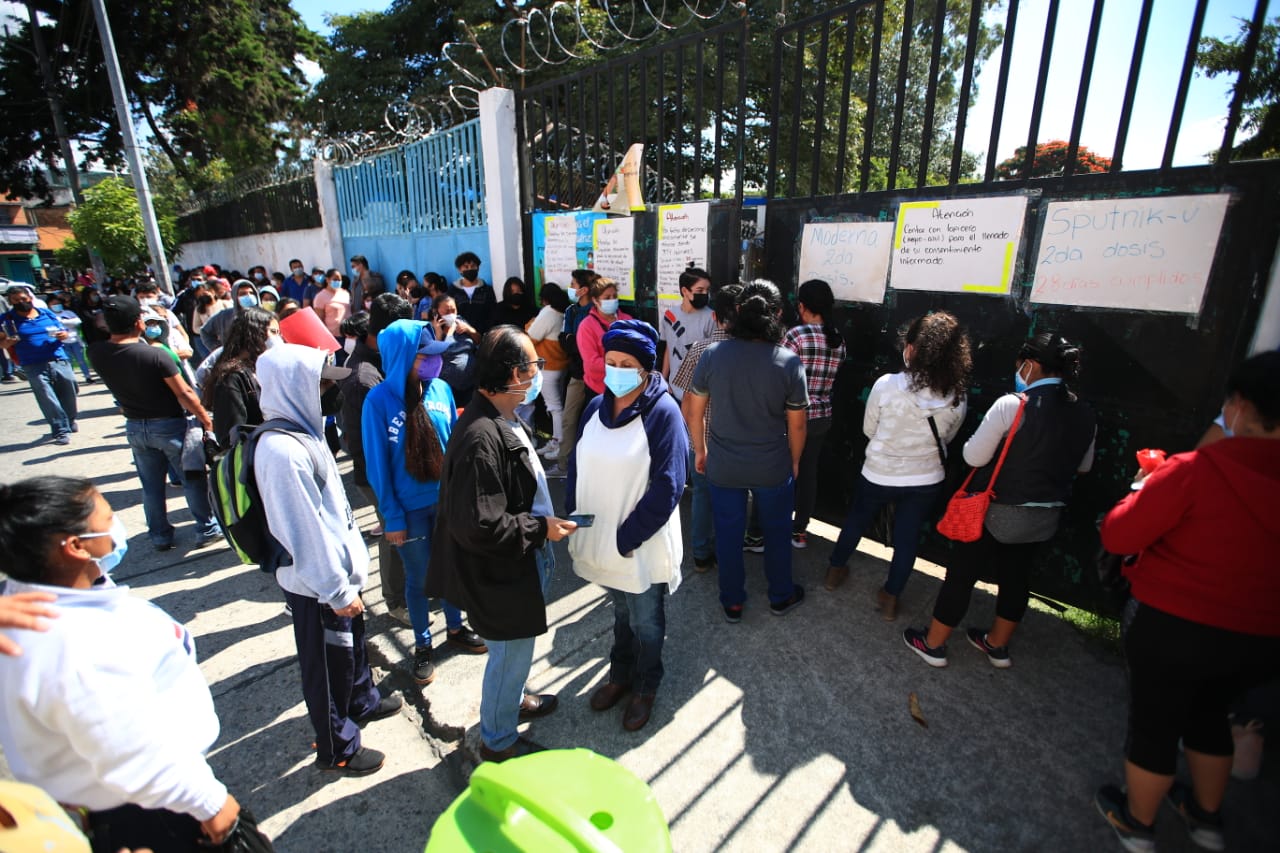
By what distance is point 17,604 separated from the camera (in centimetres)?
122

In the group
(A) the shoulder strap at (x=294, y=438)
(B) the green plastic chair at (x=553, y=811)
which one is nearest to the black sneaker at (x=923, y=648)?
(B) the green plastic chair at (x=553, y=811)

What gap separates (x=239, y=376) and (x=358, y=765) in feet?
6.31

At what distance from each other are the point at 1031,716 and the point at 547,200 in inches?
231

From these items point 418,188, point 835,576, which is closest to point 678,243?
point 835,576

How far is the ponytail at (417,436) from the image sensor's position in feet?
9.14

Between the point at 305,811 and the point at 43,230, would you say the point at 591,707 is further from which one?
the point at 43,230

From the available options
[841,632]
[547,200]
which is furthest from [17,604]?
[547,200]

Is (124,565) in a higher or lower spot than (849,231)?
lower

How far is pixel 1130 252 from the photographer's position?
2.78m

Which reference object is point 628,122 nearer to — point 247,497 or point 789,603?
point 789,603

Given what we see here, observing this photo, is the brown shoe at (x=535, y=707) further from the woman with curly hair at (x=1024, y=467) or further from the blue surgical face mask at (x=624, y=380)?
the woman with curly hair at (x=1024, y=467)

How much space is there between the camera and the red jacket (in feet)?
5.64

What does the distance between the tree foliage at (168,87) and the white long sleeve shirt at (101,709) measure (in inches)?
1026

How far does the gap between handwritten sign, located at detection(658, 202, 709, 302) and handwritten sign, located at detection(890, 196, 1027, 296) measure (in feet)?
5.06
